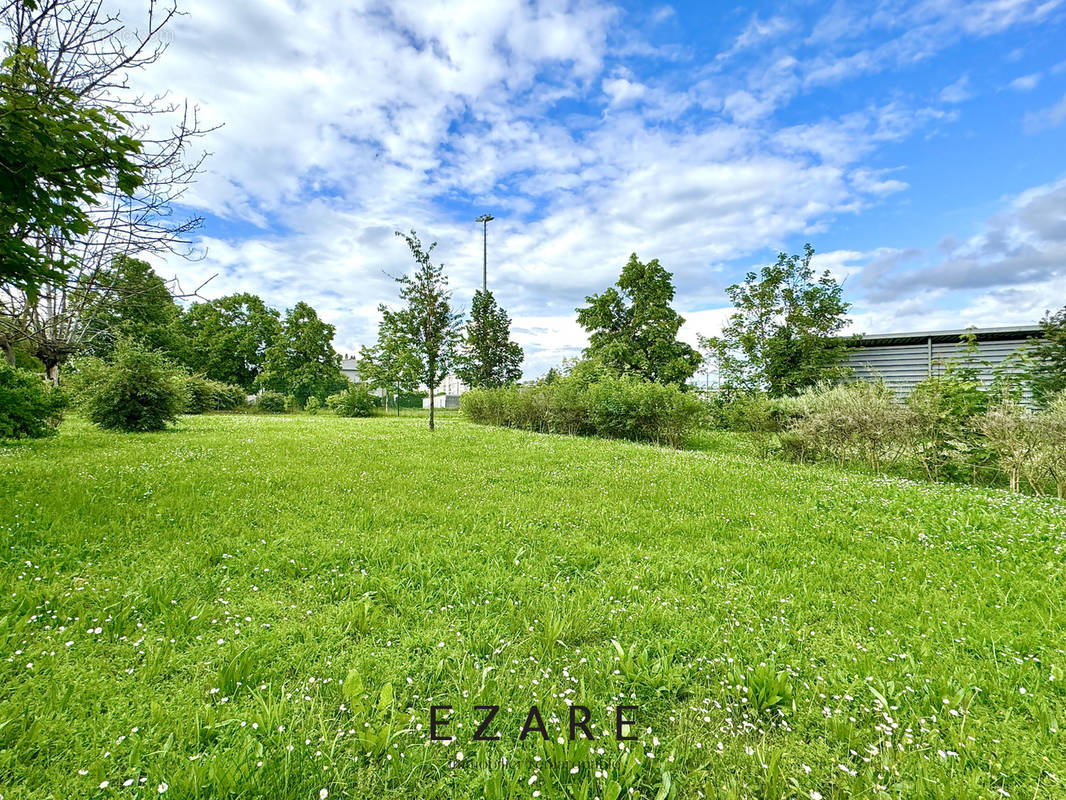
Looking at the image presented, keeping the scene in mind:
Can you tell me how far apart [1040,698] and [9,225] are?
9.38m

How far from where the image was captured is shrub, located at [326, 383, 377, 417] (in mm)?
30453

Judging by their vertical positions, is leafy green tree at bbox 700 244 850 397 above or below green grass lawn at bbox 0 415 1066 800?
above

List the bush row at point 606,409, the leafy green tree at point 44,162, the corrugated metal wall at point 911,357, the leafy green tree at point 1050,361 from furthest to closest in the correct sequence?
the corrugated metal wall at point 911,357 < the bush row at point 606,409 < the leafy green tree at point 1050,361 < the leafy green tree at point 44,162

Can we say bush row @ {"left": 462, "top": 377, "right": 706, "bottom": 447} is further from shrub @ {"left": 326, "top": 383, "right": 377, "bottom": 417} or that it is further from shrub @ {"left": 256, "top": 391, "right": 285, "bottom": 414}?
shrub @ {"left": 256, "top": 391, "right": 285, "bottom": 414}

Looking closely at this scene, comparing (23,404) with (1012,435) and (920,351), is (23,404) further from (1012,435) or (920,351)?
(920,351)

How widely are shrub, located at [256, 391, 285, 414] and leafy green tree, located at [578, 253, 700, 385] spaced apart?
25.8m

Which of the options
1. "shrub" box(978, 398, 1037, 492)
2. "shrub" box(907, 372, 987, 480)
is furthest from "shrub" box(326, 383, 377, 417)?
"shrub" box(978, 398, 1037, 492)

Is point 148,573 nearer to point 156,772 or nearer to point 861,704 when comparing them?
point 156,772

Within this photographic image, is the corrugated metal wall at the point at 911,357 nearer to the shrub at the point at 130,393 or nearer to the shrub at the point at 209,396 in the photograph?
the shrub at the point at 130,393

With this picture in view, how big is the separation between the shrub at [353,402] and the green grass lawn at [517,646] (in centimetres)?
2536

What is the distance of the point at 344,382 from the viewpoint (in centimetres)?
3844

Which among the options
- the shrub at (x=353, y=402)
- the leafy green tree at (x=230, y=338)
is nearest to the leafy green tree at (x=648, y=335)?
→ the shrub at (x=353, y=402)

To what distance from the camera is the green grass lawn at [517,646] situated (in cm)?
189

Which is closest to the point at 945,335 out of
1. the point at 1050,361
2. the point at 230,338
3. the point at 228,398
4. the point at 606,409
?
the point at 1050,361
